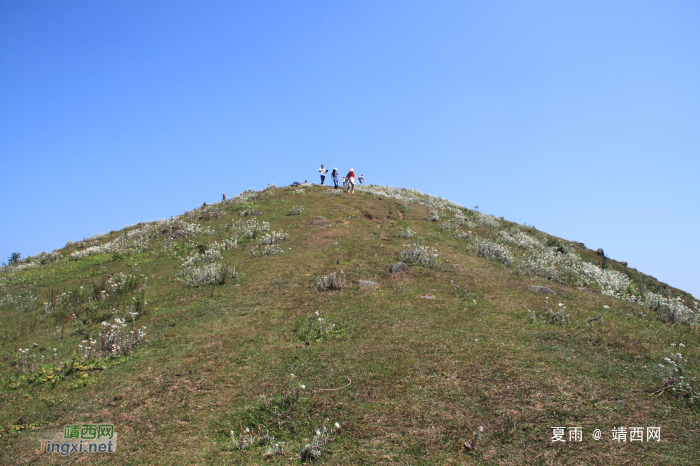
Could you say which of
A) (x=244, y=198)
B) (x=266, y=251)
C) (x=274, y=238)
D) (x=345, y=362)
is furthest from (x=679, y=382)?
(x=244, y=198)

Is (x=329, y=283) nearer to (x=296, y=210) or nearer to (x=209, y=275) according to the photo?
(x=209, y=275)

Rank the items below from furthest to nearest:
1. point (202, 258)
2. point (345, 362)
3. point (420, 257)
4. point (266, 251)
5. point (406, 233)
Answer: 1. point (406, 233)
2. point (266, 251)
3. point (202, 258)
4. point (420, 257)
5. point (345, 362)

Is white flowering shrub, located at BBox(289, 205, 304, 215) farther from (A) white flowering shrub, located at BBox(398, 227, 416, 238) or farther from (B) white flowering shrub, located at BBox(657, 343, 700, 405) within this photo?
(B) white flowering shrub, located at BBox(657, 343, 700, 405)

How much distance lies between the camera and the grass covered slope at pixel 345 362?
21.5 feet

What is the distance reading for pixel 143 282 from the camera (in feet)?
54.5

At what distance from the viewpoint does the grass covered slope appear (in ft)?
21.5

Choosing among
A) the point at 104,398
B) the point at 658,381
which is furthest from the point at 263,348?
the point at 658,381

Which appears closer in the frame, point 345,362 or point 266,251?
point 345,362

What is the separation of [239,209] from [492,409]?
968 inches

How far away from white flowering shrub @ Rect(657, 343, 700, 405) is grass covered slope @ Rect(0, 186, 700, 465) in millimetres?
53

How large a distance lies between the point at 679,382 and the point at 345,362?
6224mm

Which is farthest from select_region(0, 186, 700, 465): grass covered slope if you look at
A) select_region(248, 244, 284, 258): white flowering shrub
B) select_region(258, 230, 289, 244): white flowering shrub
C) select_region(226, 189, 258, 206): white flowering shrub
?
select_region(226, 189, 258, 206): white flowering shrub

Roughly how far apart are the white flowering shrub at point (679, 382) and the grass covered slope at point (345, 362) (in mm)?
53

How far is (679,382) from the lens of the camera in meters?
7.12
